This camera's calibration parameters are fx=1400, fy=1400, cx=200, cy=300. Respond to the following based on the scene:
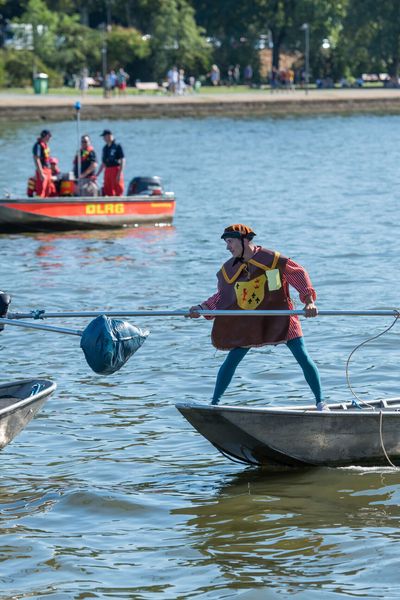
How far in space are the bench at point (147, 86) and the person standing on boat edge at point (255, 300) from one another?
7021cm

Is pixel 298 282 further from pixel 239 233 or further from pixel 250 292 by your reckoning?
pixel 239 233

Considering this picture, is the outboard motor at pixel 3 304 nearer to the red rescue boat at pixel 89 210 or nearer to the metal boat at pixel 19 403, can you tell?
the metal boat at pixel 19 403

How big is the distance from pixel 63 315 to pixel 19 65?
2695 inches

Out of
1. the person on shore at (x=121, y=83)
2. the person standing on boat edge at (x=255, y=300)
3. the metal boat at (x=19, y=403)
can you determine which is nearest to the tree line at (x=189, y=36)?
the person on shore at (x=121, y=83)

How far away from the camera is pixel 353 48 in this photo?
88.8m

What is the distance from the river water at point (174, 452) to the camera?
10.2 m

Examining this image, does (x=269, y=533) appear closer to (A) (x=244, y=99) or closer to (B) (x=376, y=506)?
(B) (x=376, y=506)

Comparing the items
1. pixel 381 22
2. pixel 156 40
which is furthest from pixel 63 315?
pixel 381 22

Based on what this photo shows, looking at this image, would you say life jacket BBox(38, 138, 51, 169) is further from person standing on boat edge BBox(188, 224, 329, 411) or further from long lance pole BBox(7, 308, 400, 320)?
person standing on boat edge BBox(188, 224, 329, 411)

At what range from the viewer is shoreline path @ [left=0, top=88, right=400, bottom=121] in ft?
213

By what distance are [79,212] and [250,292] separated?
628 inches

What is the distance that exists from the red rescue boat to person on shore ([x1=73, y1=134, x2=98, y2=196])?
254 millimetres

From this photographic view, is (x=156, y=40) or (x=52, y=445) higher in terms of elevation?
(x=156, y=40)

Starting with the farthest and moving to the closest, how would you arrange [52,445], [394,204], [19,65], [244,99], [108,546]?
[19,65], [244,99], [394,204], [52,445], [108,546]
